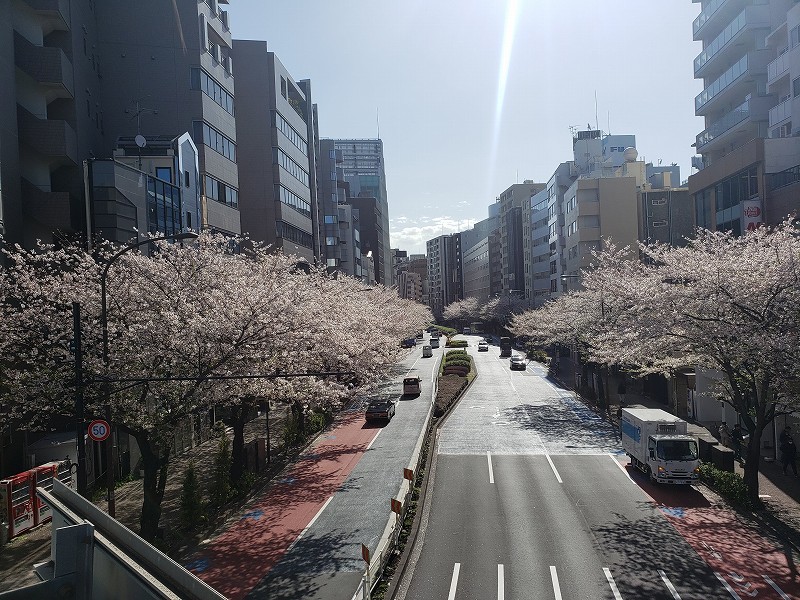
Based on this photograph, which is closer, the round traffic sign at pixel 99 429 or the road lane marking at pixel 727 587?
the road lane marking at pixel 727 587

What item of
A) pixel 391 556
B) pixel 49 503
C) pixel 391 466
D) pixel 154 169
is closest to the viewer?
pixel 49 503

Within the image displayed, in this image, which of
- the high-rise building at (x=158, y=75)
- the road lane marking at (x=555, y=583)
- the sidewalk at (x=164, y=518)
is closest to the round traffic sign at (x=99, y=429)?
the sidewalk at (x=164, y=518)

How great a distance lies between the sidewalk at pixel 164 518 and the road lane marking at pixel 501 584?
9.42m

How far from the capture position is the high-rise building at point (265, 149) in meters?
63.2

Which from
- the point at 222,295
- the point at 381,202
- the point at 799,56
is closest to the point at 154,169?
the point at 222,295

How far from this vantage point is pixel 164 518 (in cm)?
2234

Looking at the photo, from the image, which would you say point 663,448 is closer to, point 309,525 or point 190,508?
point 309,525

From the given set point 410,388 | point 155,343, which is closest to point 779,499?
point 155,343

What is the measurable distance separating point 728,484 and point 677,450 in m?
2.11

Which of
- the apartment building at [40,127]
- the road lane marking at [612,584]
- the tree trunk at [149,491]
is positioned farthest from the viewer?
the apartment building at [40,127]

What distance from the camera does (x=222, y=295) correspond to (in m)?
20.1

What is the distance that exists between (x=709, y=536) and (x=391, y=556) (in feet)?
33.2

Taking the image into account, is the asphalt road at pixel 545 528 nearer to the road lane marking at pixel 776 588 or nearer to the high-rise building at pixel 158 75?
the road lane marking at pixel 776 588

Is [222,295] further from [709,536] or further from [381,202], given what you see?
[381,202]
